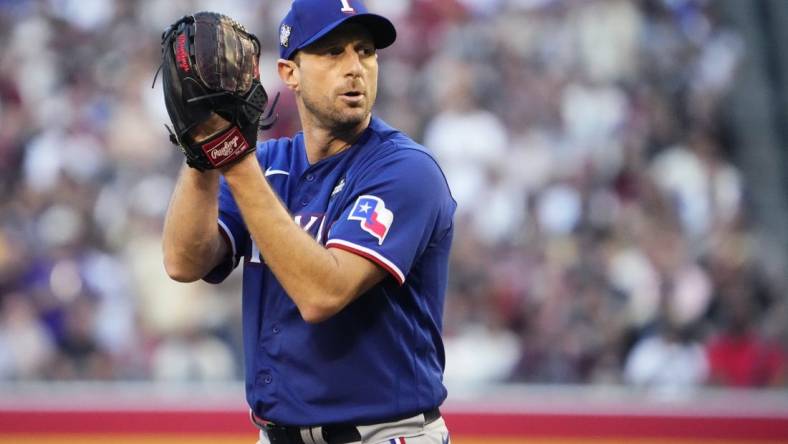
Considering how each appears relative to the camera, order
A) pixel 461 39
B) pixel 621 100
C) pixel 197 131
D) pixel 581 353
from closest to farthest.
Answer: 1. pixel 197 131
2. pixel 581 353
3. pixel 621 100
4. pixel 461 39

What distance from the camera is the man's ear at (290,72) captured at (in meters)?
3.23

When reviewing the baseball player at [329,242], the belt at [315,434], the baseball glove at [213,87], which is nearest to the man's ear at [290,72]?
the baseball player at [329,242]

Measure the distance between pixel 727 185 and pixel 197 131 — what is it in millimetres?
6510

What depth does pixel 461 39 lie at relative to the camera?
958cm

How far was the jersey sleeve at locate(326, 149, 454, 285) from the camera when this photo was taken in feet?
9.52

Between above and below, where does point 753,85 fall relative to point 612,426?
above

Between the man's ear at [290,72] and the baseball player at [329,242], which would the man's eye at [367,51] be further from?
the man's ear at [290,72]

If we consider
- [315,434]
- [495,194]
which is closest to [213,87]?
[315,434]

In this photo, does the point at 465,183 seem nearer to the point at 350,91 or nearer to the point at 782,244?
the point at 782,244

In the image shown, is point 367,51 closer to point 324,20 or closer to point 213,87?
point 324,20

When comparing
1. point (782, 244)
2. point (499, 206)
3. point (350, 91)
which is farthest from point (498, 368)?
point (350, 91)

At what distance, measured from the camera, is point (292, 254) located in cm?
278

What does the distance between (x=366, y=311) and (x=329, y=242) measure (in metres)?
0.25

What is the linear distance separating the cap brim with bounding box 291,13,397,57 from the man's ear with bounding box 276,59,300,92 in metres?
0.05
